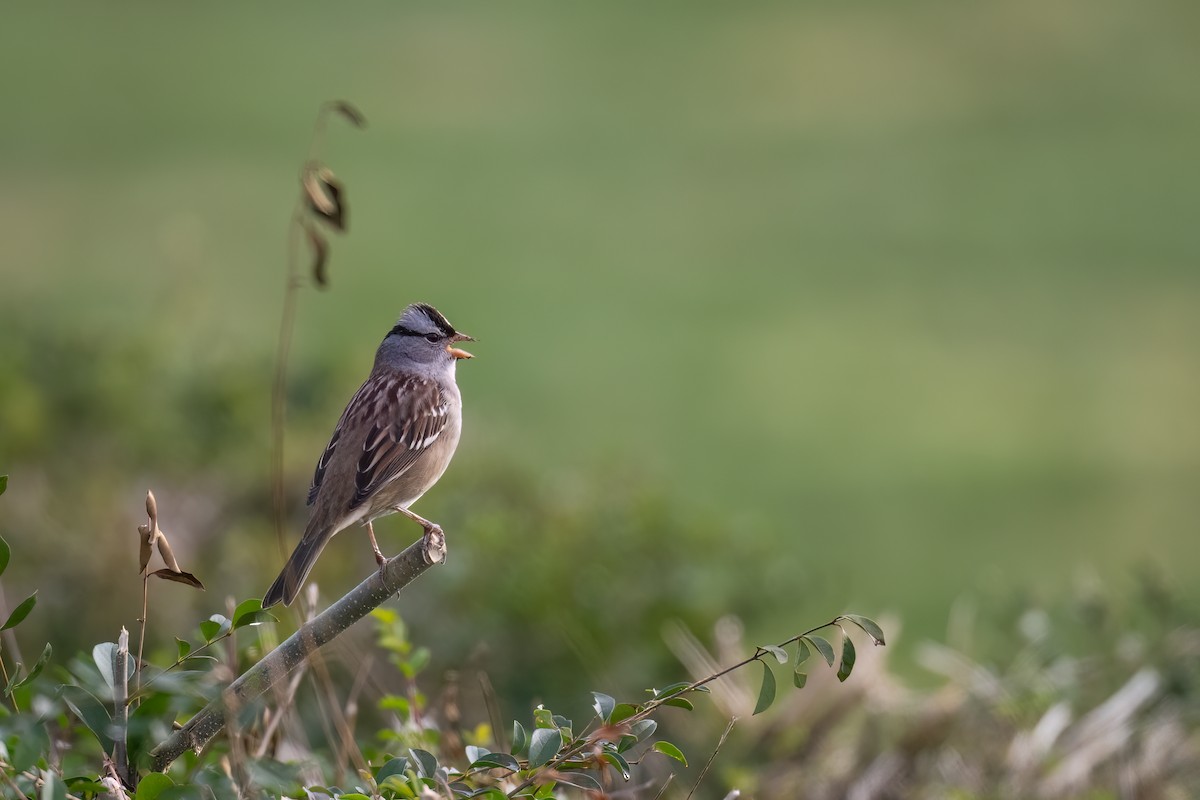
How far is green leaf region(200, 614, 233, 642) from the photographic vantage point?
1.36m

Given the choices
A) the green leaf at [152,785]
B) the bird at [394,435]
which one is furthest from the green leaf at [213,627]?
the bird at [394,435]

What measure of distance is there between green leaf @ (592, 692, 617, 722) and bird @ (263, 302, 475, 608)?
630 millimetres

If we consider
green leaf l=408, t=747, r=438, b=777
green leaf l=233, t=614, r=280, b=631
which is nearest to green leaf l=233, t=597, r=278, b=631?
green leaf l=233, t=614, r=280, b=631

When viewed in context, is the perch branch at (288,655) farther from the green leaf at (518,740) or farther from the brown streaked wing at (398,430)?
the brown streaked wing at (398,430)

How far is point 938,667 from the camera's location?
303cm

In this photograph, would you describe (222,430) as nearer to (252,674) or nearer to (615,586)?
(615,586)

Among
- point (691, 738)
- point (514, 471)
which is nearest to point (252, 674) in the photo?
point (691, 738)

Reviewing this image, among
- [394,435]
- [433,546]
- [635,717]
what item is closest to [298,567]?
[394,435]

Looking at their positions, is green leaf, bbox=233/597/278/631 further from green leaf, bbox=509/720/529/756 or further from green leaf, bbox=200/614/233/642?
green leaf, bbox=509/720/529/756

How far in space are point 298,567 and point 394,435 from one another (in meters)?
0.28

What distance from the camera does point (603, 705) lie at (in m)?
1.43

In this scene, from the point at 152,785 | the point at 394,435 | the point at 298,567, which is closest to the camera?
the point at 152,785

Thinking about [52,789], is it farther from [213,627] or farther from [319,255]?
[319,255]

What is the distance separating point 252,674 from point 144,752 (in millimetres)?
127
